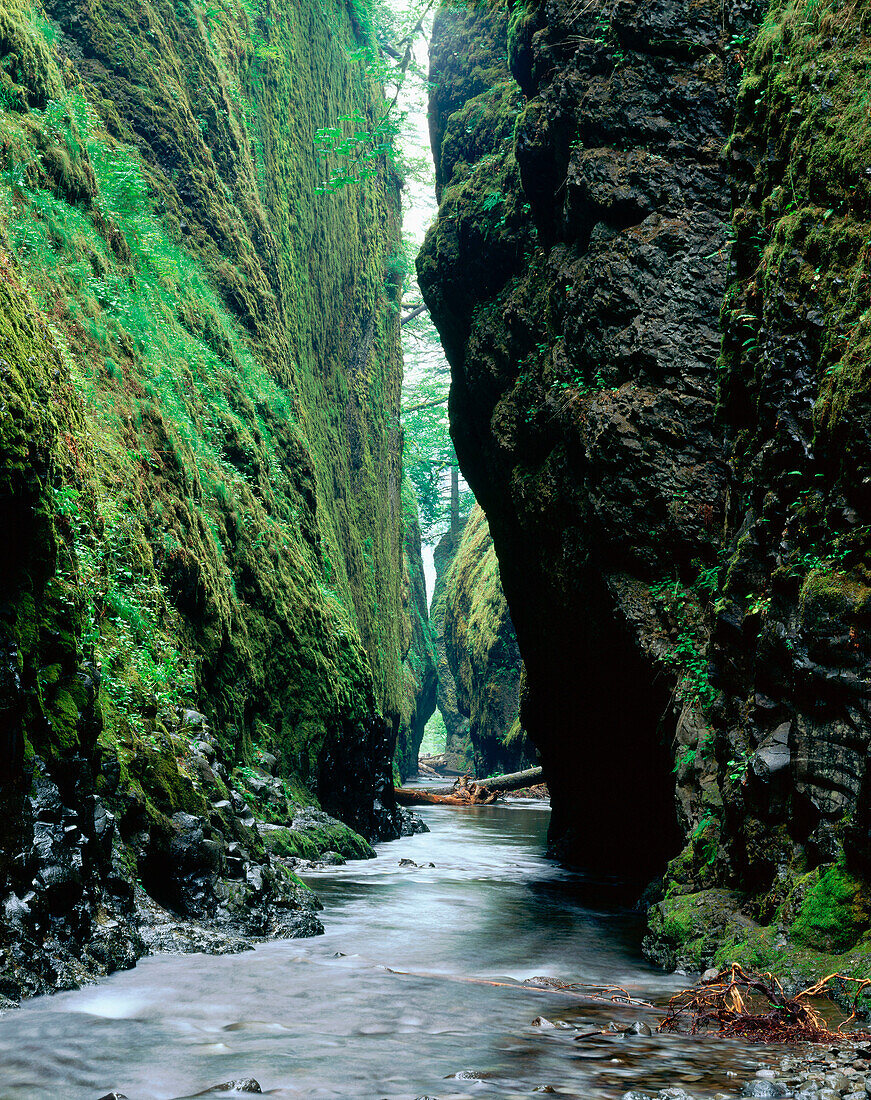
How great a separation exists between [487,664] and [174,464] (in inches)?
880

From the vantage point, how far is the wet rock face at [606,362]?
332 inches

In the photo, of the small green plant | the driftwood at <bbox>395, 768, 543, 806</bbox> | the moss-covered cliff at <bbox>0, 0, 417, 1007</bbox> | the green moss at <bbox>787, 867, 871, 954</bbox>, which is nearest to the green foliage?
the small green plant

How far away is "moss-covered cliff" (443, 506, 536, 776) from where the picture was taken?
28984 mm

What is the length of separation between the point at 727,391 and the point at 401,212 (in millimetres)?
23442

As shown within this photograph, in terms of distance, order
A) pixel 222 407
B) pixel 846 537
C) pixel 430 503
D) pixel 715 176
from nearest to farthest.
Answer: pixel 846 537 < pixel 715 176 < pixel 222 407 < pixel 430 503

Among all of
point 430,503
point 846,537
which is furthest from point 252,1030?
point 430,503

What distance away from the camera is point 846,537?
4.90 metres

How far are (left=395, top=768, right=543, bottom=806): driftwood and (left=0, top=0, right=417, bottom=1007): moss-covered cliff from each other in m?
2.41

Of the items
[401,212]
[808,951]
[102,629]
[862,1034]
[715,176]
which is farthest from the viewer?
[401,212]

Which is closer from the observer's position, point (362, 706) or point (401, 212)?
point (362, 706)

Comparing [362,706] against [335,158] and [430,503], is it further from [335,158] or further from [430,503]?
[430,503]

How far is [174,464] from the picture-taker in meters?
9.23

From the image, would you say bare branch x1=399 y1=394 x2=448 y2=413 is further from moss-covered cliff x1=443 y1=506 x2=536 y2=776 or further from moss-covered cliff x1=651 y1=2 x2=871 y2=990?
moss-covered cliff x1=651 y1=2 x2=871 y2=990

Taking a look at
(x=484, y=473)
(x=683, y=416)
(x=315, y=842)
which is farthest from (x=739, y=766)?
(x=484, y=473)
